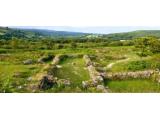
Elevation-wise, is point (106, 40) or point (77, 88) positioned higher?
point (106, 40)

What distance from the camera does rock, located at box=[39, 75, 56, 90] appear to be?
10705 mm

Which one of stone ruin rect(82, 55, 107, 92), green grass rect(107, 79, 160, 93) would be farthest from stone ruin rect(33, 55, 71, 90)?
green grass rect(107, 79, 160, 93)

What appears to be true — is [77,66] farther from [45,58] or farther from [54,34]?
[54,34]

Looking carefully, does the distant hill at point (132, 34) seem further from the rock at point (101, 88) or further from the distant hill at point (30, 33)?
the rock at point (101, 88)

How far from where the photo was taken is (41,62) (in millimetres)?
11555

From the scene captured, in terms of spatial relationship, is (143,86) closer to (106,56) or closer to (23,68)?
(106,56)

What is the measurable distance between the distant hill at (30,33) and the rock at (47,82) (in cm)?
→ 187

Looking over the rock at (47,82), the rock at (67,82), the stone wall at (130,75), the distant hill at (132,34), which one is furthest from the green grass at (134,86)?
the rock at (47,82)

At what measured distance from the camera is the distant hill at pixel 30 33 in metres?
12.2

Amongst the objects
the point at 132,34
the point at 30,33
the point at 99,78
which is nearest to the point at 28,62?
the point at 30,33

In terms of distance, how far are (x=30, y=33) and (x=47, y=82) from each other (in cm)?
245

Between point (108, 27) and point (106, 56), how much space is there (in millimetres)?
1075

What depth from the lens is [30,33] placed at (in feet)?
41.1
